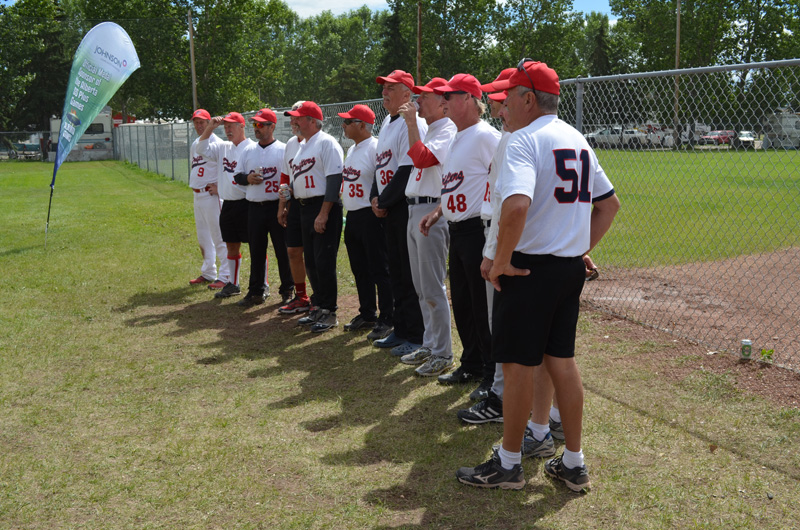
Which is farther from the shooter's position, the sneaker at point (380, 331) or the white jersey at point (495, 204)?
the sneaker at point (380, 331)

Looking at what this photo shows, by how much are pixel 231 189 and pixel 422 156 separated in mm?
3931

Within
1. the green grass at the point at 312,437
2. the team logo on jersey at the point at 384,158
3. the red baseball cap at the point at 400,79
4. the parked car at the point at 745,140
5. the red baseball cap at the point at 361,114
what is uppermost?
the red baseball cap at the point at 400,79

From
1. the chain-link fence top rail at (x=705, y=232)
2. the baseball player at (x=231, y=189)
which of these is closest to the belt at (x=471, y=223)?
the chain-link fence top rail at (x=705, y=232)

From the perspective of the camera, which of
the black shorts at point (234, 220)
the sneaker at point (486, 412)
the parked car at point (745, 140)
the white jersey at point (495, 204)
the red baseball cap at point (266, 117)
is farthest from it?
the black shorts at point (234, 220)

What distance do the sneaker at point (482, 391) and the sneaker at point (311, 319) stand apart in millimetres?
2589

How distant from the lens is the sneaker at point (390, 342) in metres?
6.60

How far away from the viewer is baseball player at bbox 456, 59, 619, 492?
3.42 m

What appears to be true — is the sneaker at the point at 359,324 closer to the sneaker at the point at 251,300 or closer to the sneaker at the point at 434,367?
the sneaker at the point at 434,367

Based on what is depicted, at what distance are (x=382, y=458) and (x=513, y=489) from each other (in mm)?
868

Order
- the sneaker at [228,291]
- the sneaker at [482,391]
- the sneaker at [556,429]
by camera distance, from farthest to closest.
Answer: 1. the sneaker at [228,291]
2. the sneaker at [482,391]
3. the sneaker at [556,429]

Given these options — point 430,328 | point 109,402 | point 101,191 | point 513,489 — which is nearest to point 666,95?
point 430,328

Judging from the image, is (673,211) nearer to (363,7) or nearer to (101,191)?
(101,191)

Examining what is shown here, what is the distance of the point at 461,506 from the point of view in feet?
12.3

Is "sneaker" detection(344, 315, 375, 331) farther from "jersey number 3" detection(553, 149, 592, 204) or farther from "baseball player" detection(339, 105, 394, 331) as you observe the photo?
"jersey number 3" detection(553, 149, 592, 204)
